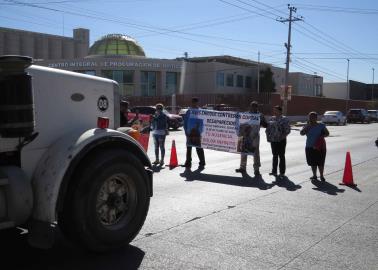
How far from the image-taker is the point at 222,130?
44.2ft

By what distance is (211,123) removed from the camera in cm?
1373

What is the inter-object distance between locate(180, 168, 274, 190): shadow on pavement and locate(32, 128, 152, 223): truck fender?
18.5 ft

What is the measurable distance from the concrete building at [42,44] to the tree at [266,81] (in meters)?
60.5

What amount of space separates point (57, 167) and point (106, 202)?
75cm

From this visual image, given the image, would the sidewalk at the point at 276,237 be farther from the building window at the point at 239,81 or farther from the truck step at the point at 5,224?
the building window at the point at 239,81

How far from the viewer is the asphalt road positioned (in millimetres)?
5145

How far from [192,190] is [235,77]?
67.3 metres

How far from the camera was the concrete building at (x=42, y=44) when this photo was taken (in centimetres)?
11581

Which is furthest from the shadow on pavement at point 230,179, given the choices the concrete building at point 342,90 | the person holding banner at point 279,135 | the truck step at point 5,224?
the concrete building at point 342,90

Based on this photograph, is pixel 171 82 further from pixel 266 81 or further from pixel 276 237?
pixel 276 237

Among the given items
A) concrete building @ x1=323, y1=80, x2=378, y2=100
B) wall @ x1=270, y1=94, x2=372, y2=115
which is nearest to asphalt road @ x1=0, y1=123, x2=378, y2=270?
wall @ x1=270, y1=94, x2=372, y2=115

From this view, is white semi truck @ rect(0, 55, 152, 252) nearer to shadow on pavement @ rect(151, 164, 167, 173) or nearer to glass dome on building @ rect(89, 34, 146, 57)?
shadow on pavement @ rect(151, 164, 167, 173)

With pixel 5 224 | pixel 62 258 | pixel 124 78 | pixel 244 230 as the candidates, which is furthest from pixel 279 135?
pixel 124 78

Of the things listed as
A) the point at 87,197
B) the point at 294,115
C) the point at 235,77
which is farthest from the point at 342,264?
the point at 235,77
